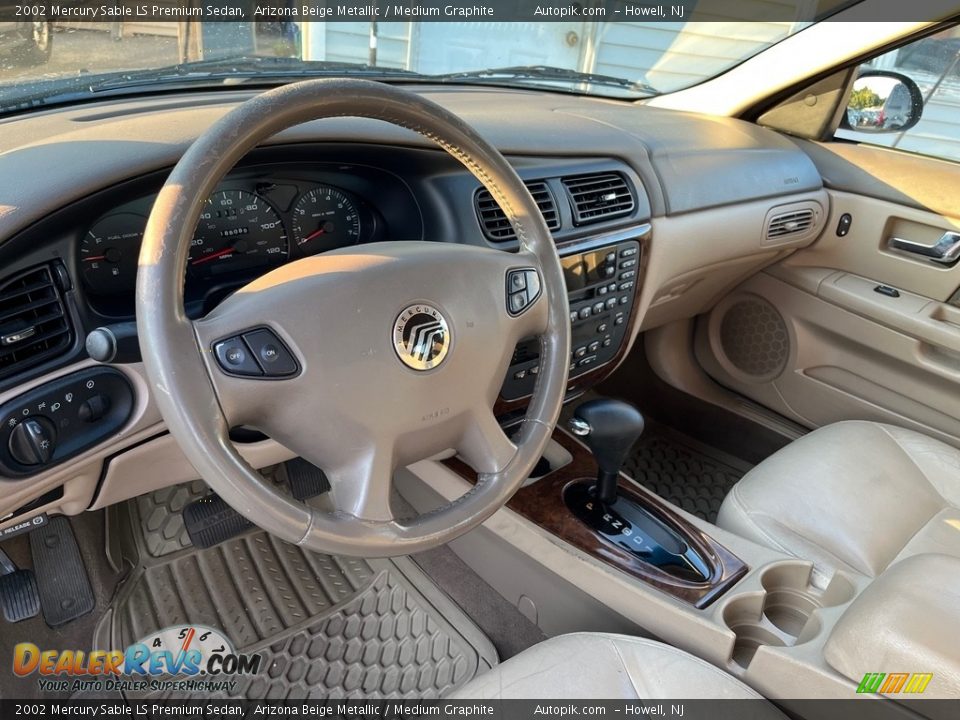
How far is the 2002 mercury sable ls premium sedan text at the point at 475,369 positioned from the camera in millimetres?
941

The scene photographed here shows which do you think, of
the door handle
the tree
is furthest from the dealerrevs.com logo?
the tree

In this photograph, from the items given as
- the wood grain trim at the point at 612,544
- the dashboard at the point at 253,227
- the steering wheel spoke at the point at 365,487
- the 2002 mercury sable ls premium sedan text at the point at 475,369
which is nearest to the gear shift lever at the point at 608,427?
the 2002 mercury sable ls premium sedan text at the point at 475,369

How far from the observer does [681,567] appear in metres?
1.43

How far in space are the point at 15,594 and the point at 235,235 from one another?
78 cm

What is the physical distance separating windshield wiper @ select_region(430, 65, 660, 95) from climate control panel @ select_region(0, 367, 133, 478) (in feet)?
3.96

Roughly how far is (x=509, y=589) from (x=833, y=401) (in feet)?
3.79

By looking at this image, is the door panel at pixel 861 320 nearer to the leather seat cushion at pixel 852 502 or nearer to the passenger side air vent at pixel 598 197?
the leather seat cushion at pixel 852 502

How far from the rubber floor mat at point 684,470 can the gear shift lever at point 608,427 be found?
0.86m

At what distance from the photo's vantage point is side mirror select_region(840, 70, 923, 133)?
2.15 metres

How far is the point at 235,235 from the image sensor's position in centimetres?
122

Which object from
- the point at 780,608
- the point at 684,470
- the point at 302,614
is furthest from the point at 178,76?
the point at 684,470

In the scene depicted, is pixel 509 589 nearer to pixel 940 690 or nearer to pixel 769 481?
pixel 769 481

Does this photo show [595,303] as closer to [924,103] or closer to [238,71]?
[238,71]

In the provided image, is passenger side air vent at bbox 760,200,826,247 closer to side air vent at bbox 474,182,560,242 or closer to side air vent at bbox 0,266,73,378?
side air vent at bbox 474,182,560,242
